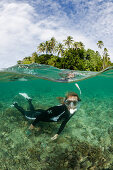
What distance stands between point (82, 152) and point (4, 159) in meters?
3.24

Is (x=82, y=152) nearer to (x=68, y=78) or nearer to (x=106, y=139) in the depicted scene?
(x=106, y=139)

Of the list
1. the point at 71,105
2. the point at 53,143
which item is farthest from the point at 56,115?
the point at 53,143

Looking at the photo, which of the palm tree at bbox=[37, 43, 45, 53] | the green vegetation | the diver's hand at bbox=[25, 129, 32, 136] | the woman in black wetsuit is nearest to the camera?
the woman in black wetsuit

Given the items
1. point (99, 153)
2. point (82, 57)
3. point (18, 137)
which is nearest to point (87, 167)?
point (99, 153)

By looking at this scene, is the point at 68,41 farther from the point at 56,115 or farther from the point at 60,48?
the point at 56,115

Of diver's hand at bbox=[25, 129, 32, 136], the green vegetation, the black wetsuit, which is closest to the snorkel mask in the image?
the black wetsuit

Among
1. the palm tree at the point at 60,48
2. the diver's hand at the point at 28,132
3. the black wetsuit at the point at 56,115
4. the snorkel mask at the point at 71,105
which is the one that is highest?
the palm tree at the point at 60,48

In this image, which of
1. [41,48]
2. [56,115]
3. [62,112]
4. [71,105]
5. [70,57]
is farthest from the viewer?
[41,48]

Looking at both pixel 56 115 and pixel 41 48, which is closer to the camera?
pixel 56 115

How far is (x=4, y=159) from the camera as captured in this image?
17.7 feet

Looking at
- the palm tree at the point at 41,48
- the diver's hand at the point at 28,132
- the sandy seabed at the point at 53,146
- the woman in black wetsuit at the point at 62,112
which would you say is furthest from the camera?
the palm tree at the point at 41,48

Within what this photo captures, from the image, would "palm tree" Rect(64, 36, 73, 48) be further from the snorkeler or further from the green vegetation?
the snorkeler

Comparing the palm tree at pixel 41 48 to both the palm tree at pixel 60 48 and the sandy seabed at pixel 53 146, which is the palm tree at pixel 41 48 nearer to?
the palm tree at pixel 60 48

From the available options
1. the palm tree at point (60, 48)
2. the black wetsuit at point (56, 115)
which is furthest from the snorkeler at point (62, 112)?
the palm tree at point (60, 48)
